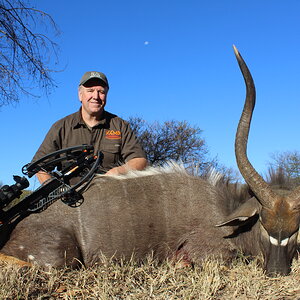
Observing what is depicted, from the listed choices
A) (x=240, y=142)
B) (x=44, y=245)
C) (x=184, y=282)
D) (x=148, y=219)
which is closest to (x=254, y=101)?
(x=240, y=142)

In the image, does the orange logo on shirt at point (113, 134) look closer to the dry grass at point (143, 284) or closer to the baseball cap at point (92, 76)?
the baseball cap at point (92, 76)

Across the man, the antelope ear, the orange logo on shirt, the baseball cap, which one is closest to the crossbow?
the man

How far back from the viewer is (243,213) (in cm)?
274

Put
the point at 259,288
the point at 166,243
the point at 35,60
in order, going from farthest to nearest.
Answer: the point at 35,60 → the point at 166,243 → the point at 259,288

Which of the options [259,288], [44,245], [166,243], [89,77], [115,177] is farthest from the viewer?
[89,77]

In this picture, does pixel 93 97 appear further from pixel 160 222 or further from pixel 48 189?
pixel 160 222

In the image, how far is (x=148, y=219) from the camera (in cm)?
290

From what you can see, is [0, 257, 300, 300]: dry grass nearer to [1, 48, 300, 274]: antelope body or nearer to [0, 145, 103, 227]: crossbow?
[1, 48, 300, 274]: antelope body

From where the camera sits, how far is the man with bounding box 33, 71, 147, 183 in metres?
3.87

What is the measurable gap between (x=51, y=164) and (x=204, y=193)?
4.07 ft

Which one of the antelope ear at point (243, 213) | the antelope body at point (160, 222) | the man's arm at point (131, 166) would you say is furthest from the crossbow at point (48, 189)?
the antelope ear at point (243, 213)

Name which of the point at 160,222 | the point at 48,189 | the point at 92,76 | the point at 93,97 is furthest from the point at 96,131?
the point at 160,222

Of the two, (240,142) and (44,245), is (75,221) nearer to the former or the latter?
(44,245)

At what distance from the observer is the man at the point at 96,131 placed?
3865 millimetres
